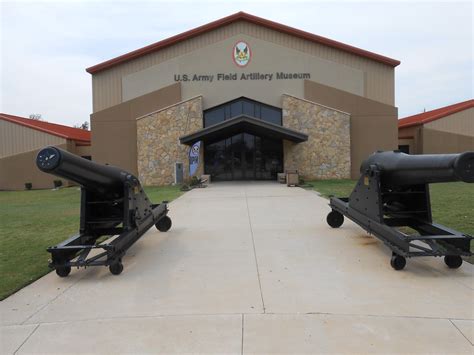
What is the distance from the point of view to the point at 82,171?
5000 millimetres

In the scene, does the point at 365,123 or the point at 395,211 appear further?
the point at 365,123

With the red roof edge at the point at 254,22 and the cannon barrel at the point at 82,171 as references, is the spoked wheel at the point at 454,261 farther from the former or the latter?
the red roof edge at the point at 254,22

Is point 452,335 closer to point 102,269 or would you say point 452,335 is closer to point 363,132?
point 102,269

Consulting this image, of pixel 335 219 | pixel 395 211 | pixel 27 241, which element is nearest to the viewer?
pixel 395 211

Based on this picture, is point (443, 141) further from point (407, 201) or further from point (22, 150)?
point (22, 150)

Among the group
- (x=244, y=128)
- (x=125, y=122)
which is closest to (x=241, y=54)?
(x=244, y=128)

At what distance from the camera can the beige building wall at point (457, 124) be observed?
28.3 metres

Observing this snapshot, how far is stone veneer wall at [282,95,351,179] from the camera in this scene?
23.7 metres

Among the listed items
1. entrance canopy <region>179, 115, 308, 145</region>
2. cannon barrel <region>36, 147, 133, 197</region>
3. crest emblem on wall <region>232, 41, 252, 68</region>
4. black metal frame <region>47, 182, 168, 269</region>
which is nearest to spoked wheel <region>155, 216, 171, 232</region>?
black metal frame <region>47, 182, 168, 269</region>

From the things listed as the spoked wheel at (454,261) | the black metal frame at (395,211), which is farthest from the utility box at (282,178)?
the spoked wheel at (454,261)

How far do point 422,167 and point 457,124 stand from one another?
27.7 m

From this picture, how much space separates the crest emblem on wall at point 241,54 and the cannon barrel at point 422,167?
65.7 ft

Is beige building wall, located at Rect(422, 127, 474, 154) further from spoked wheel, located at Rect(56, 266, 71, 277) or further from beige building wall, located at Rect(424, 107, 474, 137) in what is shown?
spoked wheel, located at Rect(56, 266, 71, 277)

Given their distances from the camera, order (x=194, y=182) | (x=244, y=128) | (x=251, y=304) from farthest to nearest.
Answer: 1. (x=244, y=128)
2. (x=194, y=182)
3. (x=251, y=304)
